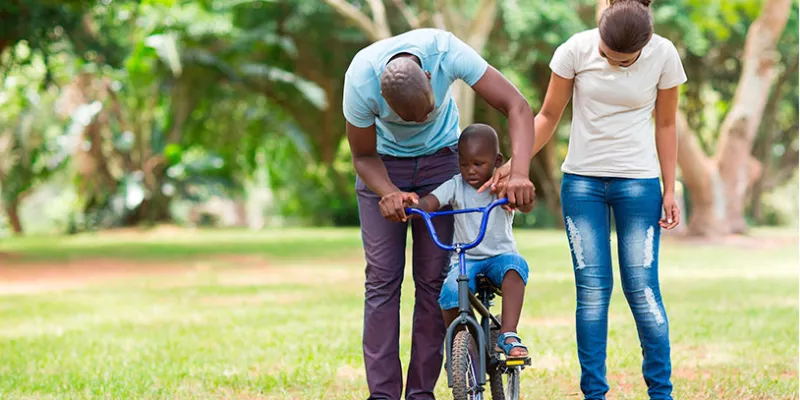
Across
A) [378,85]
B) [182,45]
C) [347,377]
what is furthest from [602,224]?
[182,45]

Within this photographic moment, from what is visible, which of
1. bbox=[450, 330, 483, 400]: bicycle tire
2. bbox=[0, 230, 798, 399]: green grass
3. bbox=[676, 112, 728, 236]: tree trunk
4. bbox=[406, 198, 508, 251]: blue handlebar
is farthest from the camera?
bbox=[676, 112, 728, 236]: tree trunk

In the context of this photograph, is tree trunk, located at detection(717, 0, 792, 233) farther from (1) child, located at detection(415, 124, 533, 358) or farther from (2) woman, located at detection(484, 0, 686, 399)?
(1) child, located at detection(415, 124, 533, 358)

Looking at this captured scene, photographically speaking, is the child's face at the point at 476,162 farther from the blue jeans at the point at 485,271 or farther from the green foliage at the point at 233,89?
the green foliage at the point at 233,89

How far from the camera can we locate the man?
4.72 metres

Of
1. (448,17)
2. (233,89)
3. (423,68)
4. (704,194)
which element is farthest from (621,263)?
(233,89)

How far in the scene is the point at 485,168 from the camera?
15.8 ft

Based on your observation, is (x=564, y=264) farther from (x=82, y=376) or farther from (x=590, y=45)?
(x=590, y=45)

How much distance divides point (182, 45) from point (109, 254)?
767 centimetres

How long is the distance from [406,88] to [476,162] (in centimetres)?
63

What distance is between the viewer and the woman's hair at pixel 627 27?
4.63 meters

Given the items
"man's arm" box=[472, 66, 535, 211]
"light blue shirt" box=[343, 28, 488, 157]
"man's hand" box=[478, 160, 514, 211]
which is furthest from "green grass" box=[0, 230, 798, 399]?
"light blue shirt" box=[343, 28, 488, 157]

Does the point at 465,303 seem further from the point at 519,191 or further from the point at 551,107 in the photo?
the point at 551,107

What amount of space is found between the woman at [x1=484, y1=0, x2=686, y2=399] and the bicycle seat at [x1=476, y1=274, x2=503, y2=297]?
1.31ft

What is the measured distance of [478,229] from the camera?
4883 mm
